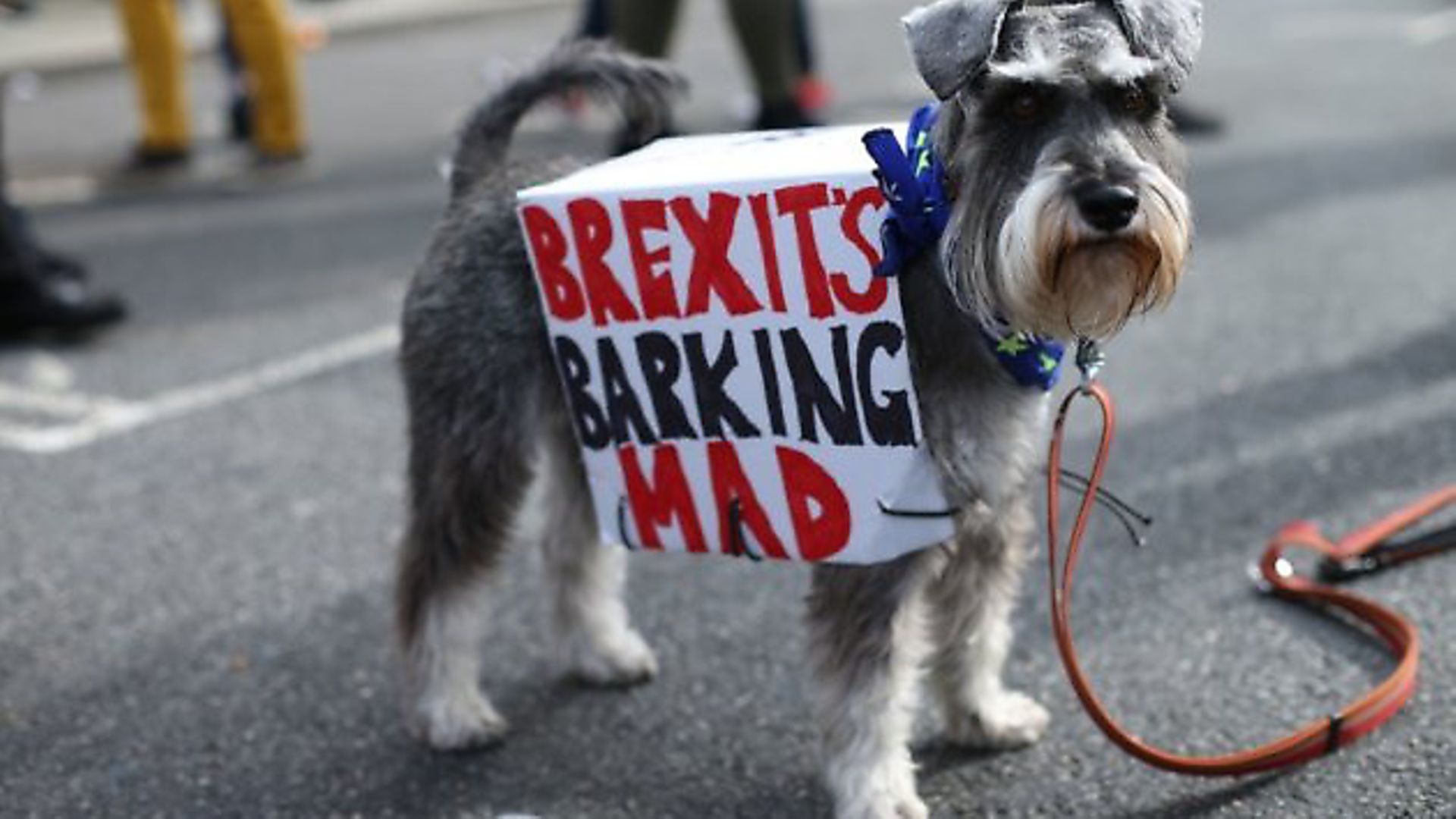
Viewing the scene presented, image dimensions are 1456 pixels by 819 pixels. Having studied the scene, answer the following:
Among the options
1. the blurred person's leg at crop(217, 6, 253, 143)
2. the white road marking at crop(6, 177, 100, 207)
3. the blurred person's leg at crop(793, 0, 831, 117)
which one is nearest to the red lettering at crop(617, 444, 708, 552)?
the blurred person's leg at crop(793, 0, 831, 117)

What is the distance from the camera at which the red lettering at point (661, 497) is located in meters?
3.36

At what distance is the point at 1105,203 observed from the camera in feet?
8.66

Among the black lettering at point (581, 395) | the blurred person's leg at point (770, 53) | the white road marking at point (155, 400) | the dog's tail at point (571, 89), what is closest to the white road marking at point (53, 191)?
the white road marking at point (155, 400)

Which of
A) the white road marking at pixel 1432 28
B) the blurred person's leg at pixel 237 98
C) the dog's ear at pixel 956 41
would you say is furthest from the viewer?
the white road marking at pixel 1432 28

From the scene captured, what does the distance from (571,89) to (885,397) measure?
1.16 m

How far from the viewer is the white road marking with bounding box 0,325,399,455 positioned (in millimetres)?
5633

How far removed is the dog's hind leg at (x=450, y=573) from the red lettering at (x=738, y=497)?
489 mm

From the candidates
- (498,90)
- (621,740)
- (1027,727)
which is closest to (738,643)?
(621,740)

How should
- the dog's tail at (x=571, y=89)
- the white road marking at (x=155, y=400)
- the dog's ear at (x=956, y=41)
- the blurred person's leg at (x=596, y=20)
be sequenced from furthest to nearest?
1. the blurred person's leg at (x=596, y=20)
2. the white road marking at (x=155, y=400)
3. the dog's tail at (x=571, y=89)
4. the dog's ear at (x=956, y=41)

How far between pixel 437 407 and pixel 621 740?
83 centimetres

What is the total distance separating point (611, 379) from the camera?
3.34m

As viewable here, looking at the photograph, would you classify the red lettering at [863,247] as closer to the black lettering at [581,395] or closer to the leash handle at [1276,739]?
the leash handle at [1276,739]

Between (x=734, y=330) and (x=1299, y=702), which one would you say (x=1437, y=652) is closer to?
(x=1299, y=702)

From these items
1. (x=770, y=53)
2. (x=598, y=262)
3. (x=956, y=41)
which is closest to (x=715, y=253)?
(x=598, y=262)
